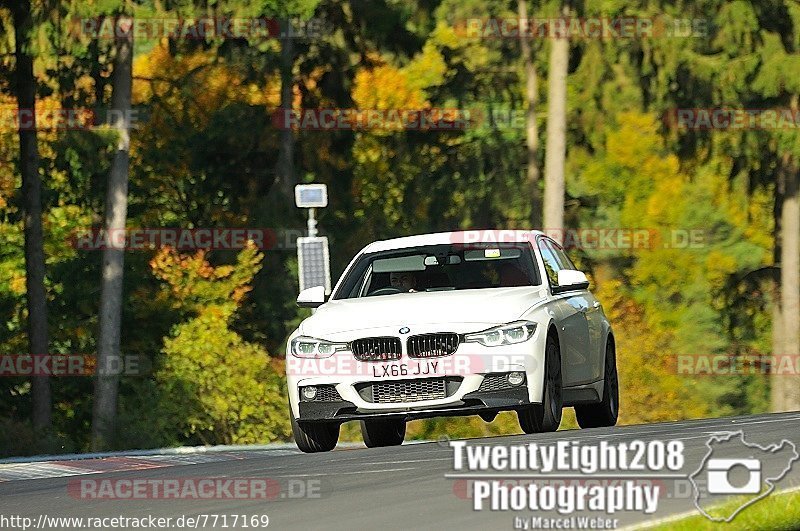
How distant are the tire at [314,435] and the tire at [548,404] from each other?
1.58 metres

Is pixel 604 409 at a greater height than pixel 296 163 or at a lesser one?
lesser

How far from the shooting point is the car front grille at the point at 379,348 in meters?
15.4

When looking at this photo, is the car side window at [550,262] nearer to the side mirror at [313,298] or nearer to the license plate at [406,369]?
the side mirror at [313,298]

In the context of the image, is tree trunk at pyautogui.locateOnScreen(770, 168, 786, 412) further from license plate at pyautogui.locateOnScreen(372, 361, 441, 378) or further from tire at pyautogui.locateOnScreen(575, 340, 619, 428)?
license plate at pyautogui.locateOnScreen(372, 361, 441, 378)

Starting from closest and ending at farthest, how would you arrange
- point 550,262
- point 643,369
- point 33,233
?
point 550,262 → point 33,233 → point 643,369

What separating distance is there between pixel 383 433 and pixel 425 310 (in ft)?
9.13

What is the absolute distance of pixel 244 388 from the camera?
143 feet

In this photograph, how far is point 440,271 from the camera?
1688cm

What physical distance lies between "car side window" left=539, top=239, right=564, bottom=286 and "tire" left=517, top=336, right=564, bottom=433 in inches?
44.0

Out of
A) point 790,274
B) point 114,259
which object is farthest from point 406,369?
point 790,274
